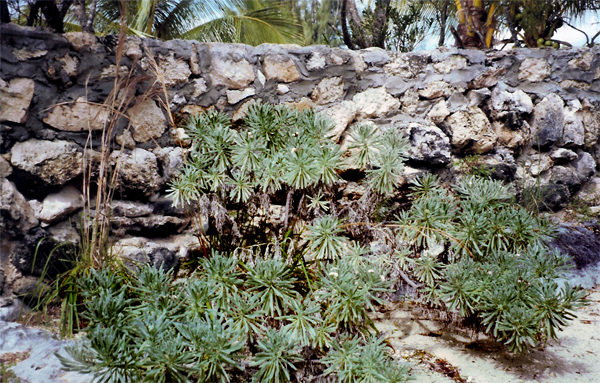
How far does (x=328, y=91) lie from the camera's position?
8.82 ft

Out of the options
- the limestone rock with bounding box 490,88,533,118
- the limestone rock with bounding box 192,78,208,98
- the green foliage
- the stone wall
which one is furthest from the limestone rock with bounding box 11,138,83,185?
the limestone rock with bounding box 490,88,533,118

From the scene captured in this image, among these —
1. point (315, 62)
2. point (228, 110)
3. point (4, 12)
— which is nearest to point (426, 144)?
point (315, 62)

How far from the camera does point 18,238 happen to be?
2002mm

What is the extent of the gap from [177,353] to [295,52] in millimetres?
1826

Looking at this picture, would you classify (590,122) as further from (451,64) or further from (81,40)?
(81,40)

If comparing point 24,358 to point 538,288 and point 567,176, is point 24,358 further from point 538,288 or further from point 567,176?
point 567,176

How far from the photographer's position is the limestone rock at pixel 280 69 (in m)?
2.58

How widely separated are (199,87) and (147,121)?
33 centimetres

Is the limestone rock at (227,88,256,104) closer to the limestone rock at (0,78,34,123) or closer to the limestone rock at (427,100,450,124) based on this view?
the limestone rock at (0,78,34,123)

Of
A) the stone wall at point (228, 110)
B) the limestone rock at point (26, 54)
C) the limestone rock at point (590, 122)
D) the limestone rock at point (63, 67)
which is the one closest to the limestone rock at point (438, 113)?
the stone wall at point (228, 110)

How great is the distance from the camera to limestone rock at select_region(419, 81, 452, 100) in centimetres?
283

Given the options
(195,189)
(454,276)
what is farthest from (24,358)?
(454,276)

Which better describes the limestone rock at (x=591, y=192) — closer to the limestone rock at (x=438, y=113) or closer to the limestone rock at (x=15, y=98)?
the limestone rock at (x=438, y=113)

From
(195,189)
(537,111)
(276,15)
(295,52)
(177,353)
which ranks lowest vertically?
(177,353)
